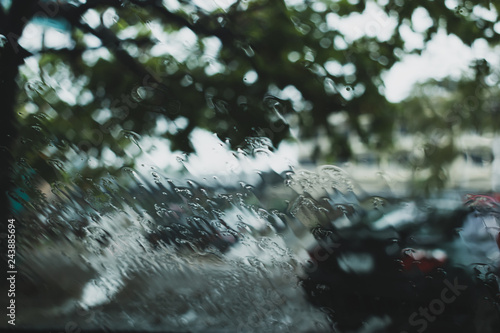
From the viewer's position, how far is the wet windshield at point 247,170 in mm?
1696

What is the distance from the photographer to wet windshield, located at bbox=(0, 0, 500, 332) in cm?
170

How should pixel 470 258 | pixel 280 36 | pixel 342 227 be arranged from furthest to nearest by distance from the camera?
pixel 280 36
pixel 342 227
pixel 470 258

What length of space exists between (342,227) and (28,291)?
1460mm

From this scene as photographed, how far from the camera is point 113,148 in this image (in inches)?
78.7

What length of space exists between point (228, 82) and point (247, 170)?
14.4 inches

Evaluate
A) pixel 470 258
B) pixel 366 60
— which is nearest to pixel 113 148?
pixel 366 60

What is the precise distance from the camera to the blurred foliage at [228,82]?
175 cm

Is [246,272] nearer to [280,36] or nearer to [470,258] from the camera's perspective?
[470,258]

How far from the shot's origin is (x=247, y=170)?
6.09 ft

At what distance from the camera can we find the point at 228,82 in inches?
76.5

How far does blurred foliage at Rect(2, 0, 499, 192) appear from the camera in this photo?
175 centimetres

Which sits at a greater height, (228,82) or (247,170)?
(228,82)

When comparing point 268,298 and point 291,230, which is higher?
point 291,230

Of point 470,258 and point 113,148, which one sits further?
point 113,148
